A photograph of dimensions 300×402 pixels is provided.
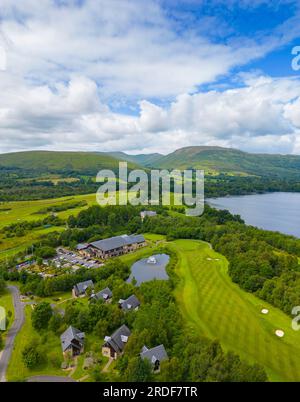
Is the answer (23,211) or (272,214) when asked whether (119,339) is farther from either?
(272,214)

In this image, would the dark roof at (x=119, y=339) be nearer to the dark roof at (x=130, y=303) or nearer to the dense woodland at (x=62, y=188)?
the dark roof at (x=130, y=303)

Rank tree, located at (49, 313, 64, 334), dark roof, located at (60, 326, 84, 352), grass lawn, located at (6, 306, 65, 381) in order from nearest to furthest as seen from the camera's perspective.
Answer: grass lawn, located at (6, 306, 65, 381)
dark roof, located at (60, 326, 84, 352)
tree, located at (49, 313, 64, 334)

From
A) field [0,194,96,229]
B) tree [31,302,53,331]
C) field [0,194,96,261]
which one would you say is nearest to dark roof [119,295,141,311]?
tree [31,302,53,331]

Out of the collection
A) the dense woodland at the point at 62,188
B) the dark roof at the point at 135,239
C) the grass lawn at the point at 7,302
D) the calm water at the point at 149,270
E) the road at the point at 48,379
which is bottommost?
the calm water at the point at 149,270

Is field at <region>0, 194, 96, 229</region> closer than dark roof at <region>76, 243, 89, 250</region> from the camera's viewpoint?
No

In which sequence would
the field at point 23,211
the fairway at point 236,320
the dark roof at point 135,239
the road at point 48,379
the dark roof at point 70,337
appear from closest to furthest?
1. the road at point 48,379
2. the dark roof at point 70,337
3. the fairway at point 236,320
4. the dark roof at point 135,239
5. the field at point 23,211

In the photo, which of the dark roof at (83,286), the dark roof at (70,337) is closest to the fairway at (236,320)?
the dark roof at (70,337)

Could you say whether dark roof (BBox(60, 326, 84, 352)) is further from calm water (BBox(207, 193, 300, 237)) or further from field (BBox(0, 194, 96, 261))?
calm water (BBox(207, 193, 300, 237))

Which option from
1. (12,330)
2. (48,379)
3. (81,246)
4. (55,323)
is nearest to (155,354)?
(48,379)
